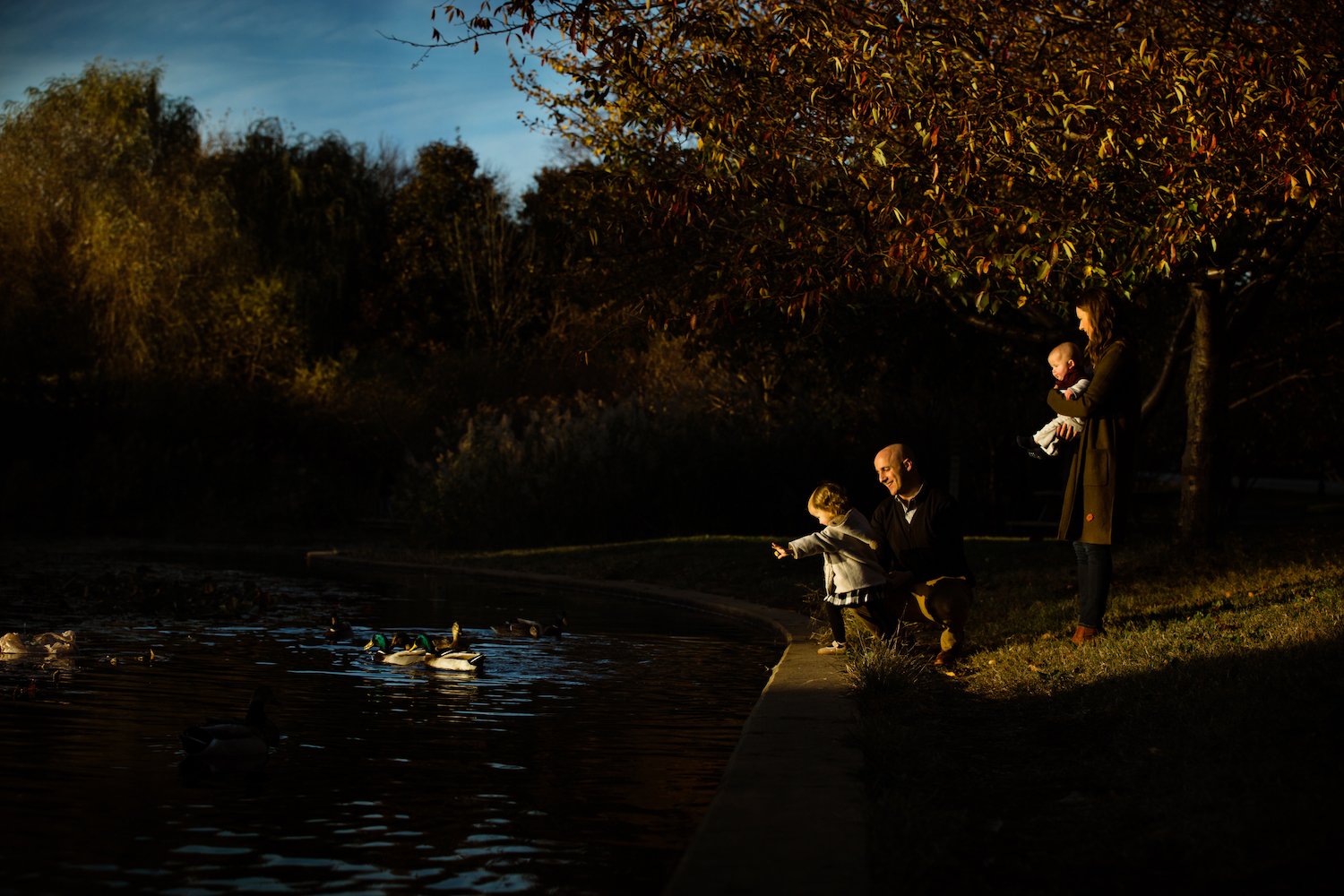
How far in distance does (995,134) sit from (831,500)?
3.06 metres

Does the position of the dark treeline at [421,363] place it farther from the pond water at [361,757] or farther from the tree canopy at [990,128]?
the pond water at [361,757]

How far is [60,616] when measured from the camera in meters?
13.6

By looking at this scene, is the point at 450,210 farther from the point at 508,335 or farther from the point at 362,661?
the point at 362,661

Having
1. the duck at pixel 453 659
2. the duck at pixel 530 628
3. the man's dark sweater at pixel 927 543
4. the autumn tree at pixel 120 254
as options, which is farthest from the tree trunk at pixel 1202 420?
the autumn tree at pixel 120 254

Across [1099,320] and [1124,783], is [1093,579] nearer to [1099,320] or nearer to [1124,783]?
[1099,320]

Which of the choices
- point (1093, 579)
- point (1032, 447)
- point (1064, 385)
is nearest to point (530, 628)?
point (1032, 447)

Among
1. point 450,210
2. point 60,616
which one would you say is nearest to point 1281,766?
point 60,616

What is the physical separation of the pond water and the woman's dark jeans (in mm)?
2341

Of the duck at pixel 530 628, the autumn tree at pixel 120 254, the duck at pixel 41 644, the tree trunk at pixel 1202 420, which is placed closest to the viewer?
the duck at pixel 41 644

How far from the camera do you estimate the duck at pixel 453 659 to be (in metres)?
10.4

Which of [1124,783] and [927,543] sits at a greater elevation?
[927,543]

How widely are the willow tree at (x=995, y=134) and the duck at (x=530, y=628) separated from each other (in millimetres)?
3518

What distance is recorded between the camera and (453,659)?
10492 millimetres

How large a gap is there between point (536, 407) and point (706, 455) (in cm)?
895
